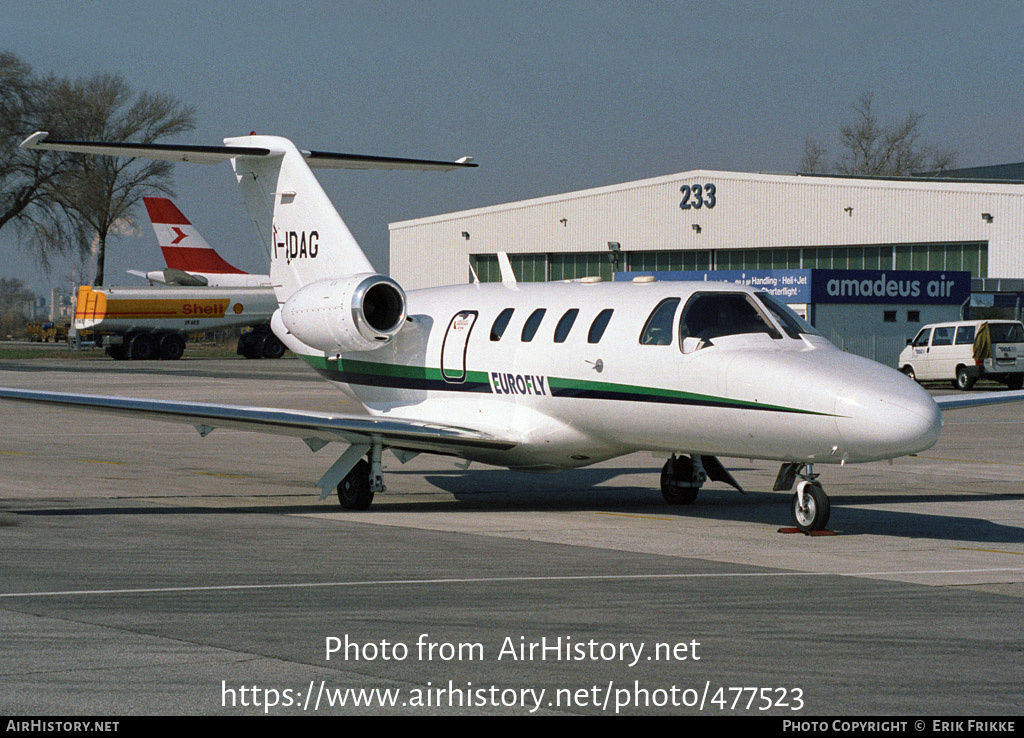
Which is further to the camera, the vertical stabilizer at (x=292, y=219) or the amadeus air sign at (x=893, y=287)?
the amadeus air sign at (x=893, y=287)

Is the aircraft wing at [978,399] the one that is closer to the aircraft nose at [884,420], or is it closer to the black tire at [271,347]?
the aircraft nose at [884,420]

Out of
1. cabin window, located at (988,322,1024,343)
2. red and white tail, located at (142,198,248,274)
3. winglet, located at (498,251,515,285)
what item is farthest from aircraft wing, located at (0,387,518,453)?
red and white tail, located at (142,198,248,274)

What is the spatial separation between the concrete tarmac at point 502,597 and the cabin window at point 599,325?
73.5 inches

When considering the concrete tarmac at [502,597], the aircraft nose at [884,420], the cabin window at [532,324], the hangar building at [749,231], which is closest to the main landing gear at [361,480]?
the concrete tarmac at [502,597]

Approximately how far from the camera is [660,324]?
43.7 feet

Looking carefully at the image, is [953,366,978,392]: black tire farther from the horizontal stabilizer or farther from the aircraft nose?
the aircraft nose

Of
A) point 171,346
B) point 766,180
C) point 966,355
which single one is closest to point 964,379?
point 966,355

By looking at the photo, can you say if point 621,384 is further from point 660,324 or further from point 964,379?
point 964,379

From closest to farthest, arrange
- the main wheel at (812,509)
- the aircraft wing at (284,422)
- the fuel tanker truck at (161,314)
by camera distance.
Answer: the main wheel at (812,509) < the aircraft wing at (284,422) < the fuel tanker truck at (161,314)

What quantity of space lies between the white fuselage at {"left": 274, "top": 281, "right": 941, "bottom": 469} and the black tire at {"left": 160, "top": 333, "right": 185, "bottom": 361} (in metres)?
47.7

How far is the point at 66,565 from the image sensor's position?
1021cm

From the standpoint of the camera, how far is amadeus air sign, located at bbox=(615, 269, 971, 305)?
A: 4616 centimetres

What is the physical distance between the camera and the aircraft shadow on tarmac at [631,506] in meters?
13.3

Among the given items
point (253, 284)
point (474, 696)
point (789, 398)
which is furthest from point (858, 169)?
point (474, 696)
